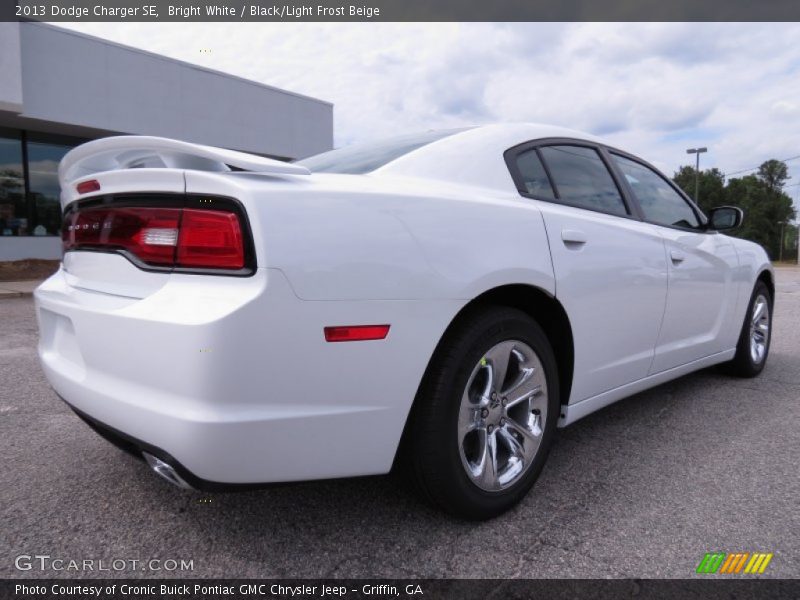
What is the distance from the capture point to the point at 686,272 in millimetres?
3084

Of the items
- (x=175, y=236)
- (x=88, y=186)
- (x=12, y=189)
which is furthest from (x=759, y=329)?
(x=12, y=189)

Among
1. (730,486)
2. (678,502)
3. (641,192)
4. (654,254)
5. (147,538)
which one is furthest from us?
(641,192)

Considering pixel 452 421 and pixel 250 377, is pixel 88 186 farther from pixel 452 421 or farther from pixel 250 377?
pixel 452 421

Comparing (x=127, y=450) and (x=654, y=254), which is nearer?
(x=127, y=450)

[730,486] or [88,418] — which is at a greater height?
[88,418]

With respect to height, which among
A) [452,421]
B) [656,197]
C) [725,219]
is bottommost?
[452,421]

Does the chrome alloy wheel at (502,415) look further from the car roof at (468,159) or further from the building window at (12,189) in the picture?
the building window at (12,189)

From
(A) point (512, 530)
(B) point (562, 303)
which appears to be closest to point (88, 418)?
(A) point (512, 530)

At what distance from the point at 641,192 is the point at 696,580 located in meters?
2.06

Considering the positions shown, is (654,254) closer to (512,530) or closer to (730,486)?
A: (730,486)

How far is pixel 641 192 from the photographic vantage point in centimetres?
315

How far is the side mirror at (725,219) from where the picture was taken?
3654 millimetres

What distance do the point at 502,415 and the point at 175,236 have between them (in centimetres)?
127

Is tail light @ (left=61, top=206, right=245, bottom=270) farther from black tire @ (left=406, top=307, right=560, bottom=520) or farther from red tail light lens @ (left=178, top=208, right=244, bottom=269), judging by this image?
black tire @ (left=406, top=307, right=560, bottom=520)
